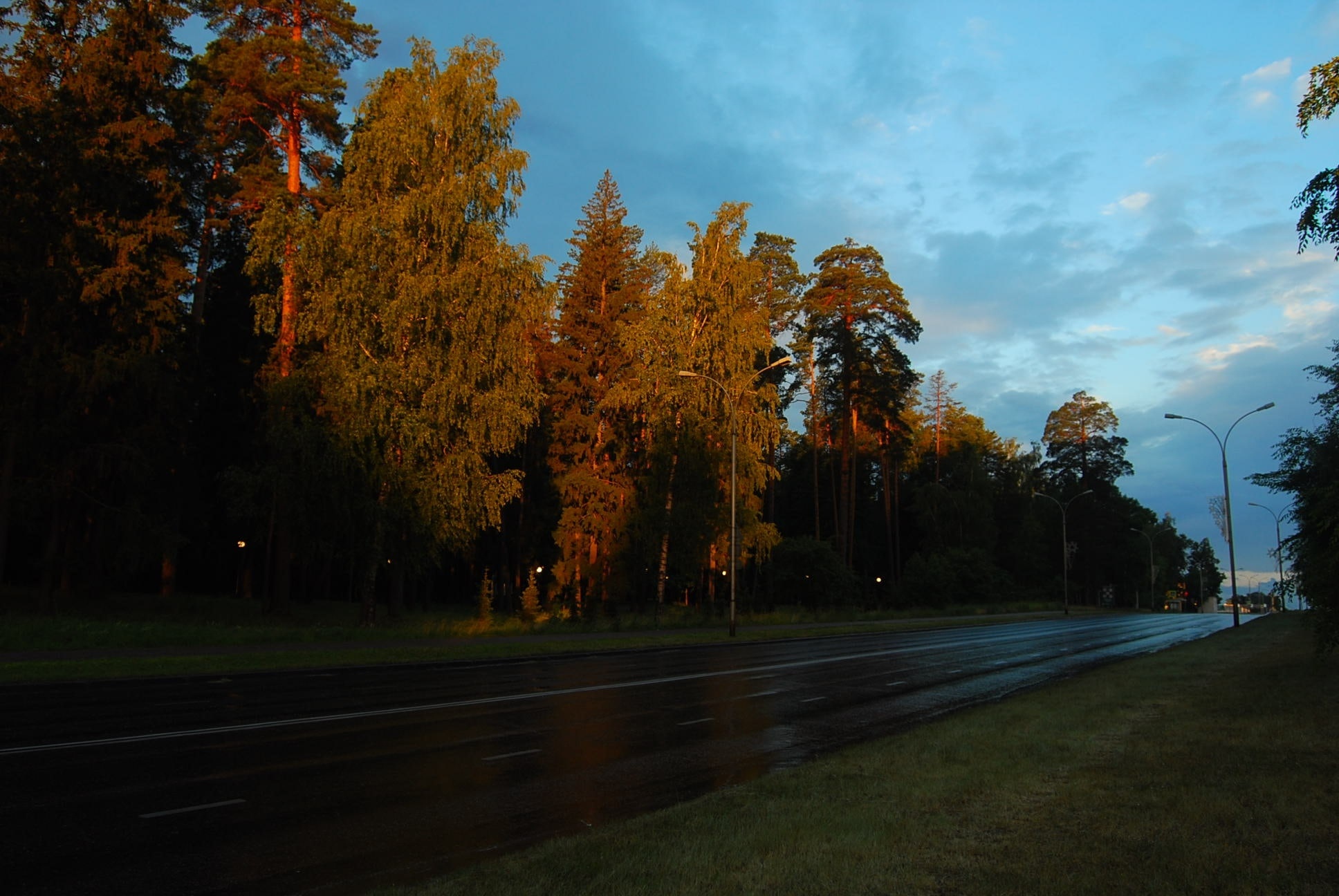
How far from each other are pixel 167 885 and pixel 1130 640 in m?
34.7

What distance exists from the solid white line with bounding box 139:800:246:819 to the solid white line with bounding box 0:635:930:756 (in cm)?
346

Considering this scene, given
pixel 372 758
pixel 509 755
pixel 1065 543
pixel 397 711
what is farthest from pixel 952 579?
pixel 372 758

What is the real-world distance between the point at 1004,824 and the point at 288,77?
34.0 m

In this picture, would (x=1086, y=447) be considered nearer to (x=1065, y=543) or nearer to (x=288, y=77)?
(x=1065, y=543)

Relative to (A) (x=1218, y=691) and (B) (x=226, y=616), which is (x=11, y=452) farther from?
(A) (x=1218, y=691)

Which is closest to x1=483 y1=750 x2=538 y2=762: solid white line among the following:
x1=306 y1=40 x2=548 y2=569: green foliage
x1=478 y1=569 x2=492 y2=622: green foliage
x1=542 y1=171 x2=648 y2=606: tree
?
x1=306 y1=40 x2=548 y2=569: green foliage

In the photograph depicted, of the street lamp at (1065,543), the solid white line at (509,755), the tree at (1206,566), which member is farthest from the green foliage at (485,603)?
the tree at (1206,566)

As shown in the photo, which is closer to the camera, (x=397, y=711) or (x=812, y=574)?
(x=397, y=711)

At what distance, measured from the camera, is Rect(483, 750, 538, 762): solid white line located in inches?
360

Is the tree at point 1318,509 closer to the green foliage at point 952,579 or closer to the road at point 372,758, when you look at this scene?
the road at point 372,758

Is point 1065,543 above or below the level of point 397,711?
above

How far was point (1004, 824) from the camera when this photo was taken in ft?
20.1

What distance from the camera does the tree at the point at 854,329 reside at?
183 feet

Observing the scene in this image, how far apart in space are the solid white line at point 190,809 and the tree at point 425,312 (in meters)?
19.5
